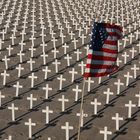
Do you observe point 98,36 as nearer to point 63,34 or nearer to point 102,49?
point 102,49

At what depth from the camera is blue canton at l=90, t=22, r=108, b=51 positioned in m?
9.91

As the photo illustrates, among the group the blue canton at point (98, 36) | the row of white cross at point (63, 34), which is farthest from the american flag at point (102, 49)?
the row of white cross at point (63, 34)

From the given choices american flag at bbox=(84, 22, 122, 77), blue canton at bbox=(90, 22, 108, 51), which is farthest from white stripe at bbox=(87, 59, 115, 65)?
blue canton at bbox=(90, 22, 108, 51)

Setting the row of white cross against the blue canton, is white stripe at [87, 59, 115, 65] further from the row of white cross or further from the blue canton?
the row of white cross

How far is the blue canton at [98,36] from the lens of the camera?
32.5 feet

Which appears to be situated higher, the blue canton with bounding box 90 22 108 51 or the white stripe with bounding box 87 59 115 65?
the blue canton with bounding box 90 22 108 51

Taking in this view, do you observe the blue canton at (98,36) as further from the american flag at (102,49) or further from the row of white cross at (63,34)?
the row of white cross at (63,34)

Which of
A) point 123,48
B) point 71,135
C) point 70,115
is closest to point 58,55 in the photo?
point 123,48

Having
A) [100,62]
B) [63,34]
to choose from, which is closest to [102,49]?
[100,62]

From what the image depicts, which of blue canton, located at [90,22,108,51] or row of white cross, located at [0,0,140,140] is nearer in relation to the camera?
blue canton, located at [90,22,108,51]

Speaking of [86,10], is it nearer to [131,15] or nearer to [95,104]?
[131,15]

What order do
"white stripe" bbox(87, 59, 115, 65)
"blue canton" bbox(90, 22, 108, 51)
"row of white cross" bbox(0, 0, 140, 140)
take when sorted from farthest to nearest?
1. "row of white cross" bbox(0, 0, 140, 140)
2. "white stripe" bbox(87, 59, 115, 65)
3. "blue canton" bbox(90, 22, 108, 51)

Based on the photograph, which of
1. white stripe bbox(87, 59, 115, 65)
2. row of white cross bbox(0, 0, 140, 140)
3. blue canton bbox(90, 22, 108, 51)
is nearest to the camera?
blue canton bbox(90, 22, 108, 51)

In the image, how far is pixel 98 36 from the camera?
9984mm
